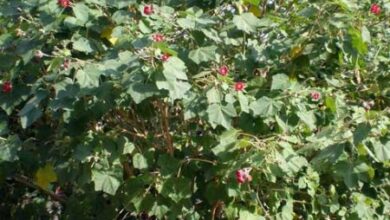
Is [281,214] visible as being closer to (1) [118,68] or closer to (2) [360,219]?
(2) [360,219]

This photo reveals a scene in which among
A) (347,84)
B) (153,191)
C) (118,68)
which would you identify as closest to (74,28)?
(118,68)

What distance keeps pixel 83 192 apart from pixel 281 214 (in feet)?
3.77

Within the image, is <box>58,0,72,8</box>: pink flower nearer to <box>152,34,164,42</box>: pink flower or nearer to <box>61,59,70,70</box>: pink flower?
<box>61,59,70,70</box>: pink flower

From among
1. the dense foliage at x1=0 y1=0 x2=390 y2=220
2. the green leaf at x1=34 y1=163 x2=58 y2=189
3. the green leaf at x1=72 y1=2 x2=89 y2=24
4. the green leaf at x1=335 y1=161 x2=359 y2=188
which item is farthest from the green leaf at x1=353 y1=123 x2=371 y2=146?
the green leaf at x1=34 y1=163 x2=58 y2=189

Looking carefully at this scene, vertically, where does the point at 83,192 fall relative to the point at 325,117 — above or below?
below

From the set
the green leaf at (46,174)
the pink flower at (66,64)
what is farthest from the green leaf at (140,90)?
the green leaf at (46,174)

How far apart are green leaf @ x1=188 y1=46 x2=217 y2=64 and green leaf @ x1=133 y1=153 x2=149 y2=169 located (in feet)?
1.78

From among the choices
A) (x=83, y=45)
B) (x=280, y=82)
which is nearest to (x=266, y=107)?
(x=280, y=82)

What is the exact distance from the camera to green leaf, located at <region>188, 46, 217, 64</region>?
2678mm

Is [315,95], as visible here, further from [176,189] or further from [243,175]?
[176,189]

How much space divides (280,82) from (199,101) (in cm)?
37

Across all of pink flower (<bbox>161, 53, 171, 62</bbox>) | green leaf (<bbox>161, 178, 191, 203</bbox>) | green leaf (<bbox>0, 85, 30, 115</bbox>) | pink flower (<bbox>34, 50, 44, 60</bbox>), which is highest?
pink flower (<bbox>161, 53, 171, 62</bbox>)

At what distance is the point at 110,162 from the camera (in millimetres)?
2854

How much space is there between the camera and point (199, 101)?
2.64 metres
